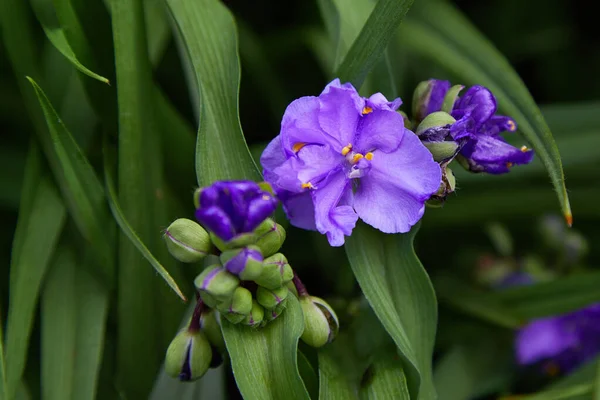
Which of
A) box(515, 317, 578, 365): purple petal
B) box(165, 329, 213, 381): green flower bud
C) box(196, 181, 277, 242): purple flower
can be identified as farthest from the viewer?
box(515, 317, 578, 365): purple petal

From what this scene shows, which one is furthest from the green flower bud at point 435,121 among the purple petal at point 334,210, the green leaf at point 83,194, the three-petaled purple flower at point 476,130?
the green leaf at point 83,194

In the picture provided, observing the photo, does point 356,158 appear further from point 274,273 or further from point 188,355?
point 188,355

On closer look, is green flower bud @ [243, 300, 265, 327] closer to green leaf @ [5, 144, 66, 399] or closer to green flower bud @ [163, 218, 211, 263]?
green flower bud @ [163, 218, 211, 263]

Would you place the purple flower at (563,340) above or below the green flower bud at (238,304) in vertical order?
below

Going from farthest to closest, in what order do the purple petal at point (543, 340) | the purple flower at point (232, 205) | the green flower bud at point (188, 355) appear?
1. the purple petal at point (543, 340)
2. the green flower bud at point (188, 355)
3. the purple flower at point (232, 205)

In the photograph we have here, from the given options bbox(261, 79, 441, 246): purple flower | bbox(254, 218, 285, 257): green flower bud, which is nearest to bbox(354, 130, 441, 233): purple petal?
bbox(261, 79, 441, 246): purple flower

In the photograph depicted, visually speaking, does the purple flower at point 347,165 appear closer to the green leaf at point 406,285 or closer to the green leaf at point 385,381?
the green leaf at point 406,285

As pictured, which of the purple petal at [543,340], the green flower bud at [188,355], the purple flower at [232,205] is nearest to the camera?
the purple flower at [232,205]
